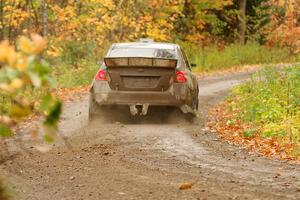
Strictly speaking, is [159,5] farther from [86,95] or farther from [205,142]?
[205,142]

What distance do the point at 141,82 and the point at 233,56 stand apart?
70.1 feet

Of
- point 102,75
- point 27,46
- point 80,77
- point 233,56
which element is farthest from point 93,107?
point 233,56

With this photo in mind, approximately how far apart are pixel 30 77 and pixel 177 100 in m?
11.0

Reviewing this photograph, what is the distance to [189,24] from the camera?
37.8 meters

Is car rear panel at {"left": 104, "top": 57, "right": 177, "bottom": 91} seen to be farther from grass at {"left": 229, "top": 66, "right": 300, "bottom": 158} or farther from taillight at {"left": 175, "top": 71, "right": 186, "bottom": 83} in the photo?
grass at {"left": 229, "top": 66, "right": 300, "bottom": 158}

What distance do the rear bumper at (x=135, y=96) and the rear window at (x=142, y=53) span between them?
70 centimetres

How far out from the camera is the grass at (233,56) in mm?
31844

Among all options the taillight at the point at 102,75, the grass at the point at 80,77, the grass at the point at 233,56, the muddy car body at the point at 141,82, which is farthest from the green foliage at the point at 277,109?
the grass at the point at 233,56

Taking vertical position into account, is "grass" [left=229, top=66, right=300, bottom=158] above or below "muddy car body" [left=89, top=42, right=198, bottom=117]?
below

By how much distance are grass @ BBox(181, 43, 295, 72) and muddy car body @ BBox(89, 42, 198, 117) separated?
17.3 m

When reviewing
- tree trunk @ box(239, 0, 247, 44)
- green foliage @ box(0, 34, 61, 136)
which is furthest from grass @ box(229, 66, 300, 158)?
tree trunk @ box(239, 0, 247, 44)

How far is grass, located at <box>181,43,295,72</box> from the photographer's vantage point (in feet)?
104

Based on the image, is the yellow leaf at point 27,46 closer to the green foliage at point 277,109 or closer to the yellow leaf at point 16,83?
the yellow leaf at point 16,83

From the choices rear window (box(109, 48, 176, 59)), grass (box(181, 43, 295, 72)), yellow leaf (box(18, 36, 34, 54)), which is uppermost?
yellow leaf (box(18, 36, 34, 54))
